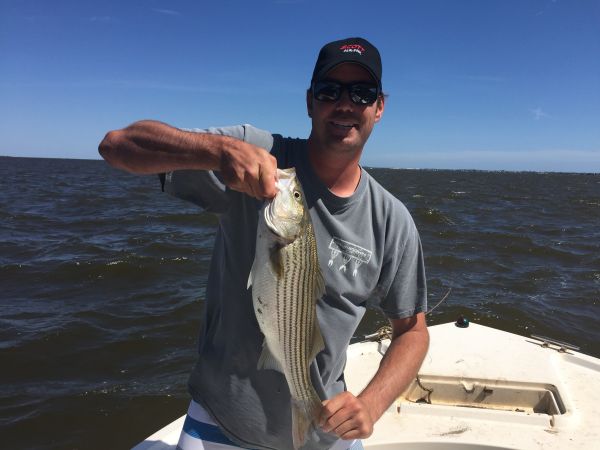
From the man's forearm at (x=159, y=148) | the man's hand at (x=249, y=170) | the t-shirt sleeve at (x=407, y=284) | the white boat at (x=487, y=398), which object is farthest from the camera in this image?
the white boat at (x=487, y=398)

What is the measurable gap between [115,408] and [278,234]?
5.65 metres

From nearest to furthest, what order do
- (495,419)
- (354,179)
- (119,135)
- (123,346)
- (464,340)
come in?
(119,135)
(354,179)
(495,419)
(464,340)
(123,346)

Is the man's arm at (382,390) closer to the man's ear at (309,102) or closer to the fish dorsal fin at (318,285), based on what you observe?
the fish dorsal fin at (318,285)

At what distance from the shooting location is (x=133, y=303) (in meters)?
10.2

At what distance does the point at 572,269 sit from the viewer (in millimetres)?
14672

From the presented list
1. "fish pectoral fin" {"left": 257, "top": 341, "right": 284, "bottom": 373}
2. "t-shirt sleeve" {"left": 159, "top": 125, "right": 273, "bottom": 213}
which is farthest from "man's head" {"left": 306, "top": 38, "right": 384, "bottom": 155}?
"fish pectoral fin" {"left": 257, "top": 341, "right": 284, "bottom": 373}

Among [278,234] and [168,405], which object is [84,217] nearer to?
[168,405]

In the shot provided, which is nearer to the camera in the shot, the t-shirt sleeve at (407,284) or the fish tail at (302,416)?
the fish tail at (302,416)

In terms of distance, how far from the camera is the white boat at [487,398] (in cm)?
383

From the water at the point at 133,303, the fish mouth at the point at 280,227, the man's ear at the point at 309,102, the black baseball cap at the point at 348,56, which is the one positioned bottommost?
the water at the point at 133,303

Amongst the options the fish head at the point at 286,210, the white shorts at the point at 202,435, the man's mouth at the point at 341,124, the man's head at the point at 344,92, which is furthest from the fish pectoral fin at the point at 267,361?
the man's mouth at the point at 341,124

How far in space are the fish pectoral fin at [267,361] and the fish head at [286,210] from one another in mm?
601

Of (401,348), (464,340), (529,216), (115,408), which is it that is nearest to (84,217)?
(115,408)

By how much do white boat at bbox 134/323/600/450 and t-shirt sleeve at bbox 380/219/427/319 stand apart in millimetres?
1554
